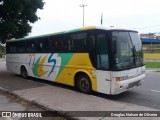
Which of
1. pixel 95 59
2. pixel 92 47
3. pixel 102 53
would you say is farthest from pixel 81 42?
pixel 102 53

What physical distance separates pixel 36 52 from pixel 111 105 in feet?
21.7

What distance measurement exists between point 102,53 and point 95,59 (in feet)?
1.41

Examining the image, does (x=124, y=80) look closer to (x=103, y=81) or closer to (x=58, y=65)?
(x=103, y=81)

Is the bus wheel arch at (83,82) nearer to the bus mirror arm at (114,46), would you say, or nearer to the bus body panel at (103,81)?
the bus body panel at (103,81)

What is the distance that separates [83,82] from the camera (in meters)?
8.81

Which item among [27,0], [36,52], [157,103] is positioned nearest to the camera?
[157,103]

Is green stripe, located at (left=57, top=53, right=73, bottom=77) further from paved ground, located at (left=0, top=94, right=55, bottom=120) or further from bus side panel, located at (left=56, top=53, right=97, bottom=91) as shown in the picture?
paved ground, located at (left=0, top=94, right=55, bottom=120)

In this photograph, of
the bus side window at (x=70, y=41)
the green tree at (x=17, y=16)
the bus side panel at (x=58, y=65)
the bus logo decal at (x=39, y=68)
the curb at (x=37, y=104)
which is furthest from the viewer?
the green tree at (x=17, y=16)

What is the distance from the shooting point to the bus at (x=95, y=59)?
7.48 meters

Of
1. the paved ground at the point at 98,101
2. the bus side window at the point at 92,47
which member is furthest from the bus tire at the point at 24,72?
the bus side window at the point at 92,47

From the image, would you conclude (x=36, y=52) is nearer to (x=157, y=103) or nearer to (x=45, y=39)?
(x=45, y=39)

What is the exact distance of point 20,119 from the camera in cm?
579

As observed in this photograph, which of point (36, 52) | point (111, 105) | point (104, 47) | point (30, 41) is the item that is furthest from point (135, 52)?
point (30, 41)

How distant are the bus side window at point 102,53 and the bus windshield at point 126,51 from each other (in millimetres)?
333
